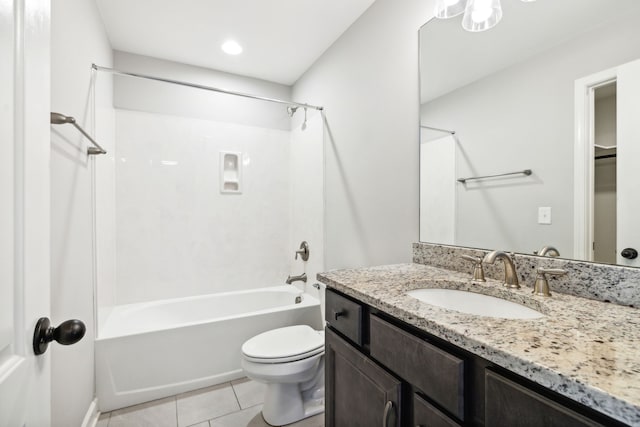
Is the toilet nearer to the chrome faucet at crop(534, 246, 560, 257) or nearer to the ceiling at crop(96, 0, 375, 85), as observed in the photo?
the chrome faucet at crop(534, 246, 560, 257)

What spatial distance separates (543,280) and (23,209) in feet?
4.42

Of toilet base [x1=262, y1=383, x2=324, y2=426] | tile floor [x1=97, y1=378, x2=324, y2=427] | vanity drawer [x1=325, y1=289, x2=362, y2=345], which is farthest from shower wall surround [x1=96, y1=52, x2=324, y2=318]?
vanity drawer [x1=325, y1=289, x2=362, y2=345]

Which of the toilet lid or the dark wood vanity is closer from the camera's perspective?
the dark wood vanity

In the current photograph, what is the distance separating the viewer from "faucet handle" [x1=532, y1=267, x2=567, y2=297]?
0.92 metres

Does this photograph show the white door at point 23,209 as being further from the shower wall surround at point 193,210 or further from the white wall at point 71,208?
the shower wall surround at point 193,210

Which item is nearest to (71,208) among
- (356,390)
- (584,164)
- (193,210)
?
(193,210)

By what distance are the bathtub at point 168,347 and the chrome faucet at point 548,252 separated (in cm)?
171

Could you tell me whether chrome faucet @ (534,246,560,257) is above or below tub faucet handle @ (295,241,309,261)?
above

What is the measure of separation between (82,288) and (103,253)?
1.68 feet

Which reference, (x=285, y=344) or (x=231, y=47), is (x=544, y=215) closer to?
(x=285, y=344)

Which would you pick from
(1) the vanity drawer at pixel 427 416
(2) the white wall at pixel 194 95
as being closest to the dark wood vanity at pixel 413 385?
(1) the vanity drawer at pixel 427 416

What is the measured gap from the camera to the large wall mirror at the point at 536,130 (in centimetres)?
88

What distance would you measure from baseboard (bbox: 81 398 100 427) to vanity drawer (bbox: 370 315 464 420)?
1709mm

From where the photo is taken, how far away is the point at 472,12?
4.21 ft
